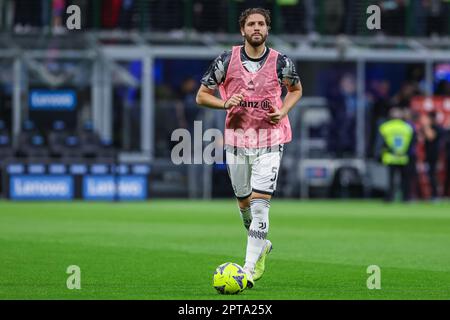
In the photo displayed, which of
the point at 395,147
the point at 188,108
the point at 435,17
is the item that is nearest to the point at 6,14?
the point at 188,108

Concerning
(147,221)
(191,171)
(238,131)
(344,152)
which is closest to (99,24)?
Result: (191,171)

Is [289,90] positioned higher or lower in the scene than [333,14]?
lower

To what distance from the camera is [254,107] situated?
12352 mm

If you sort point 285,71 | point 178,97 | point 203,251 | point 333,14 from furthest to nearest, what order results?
1. point 333,14
2. point 178,97
3. point 203,251
4. point 285,71

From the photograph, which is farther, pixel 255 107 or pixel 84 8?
pixel 84 8

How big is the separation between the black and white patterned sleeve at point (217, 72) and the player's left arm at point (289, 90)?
54cm

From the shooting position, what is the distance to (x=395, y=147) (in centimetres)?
3181

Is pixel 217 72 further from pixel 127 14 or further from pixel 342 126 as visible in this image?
pixel 127 14

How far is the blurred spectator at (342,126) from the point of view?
35.3m

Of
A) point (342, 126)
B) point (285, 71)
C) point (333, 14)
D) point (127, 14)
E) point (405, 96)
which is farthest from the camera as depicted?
point (333, 14)

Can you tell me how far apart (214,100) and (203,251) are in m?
4.47

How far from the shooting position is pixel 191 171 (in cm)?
3403

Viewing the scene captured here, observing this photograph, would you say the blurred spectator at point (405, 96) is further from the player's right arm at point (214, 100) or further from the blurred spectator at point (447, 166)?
the player's right arm at point (214, 100)

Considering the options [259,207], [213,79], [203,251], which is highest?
[213,79]
